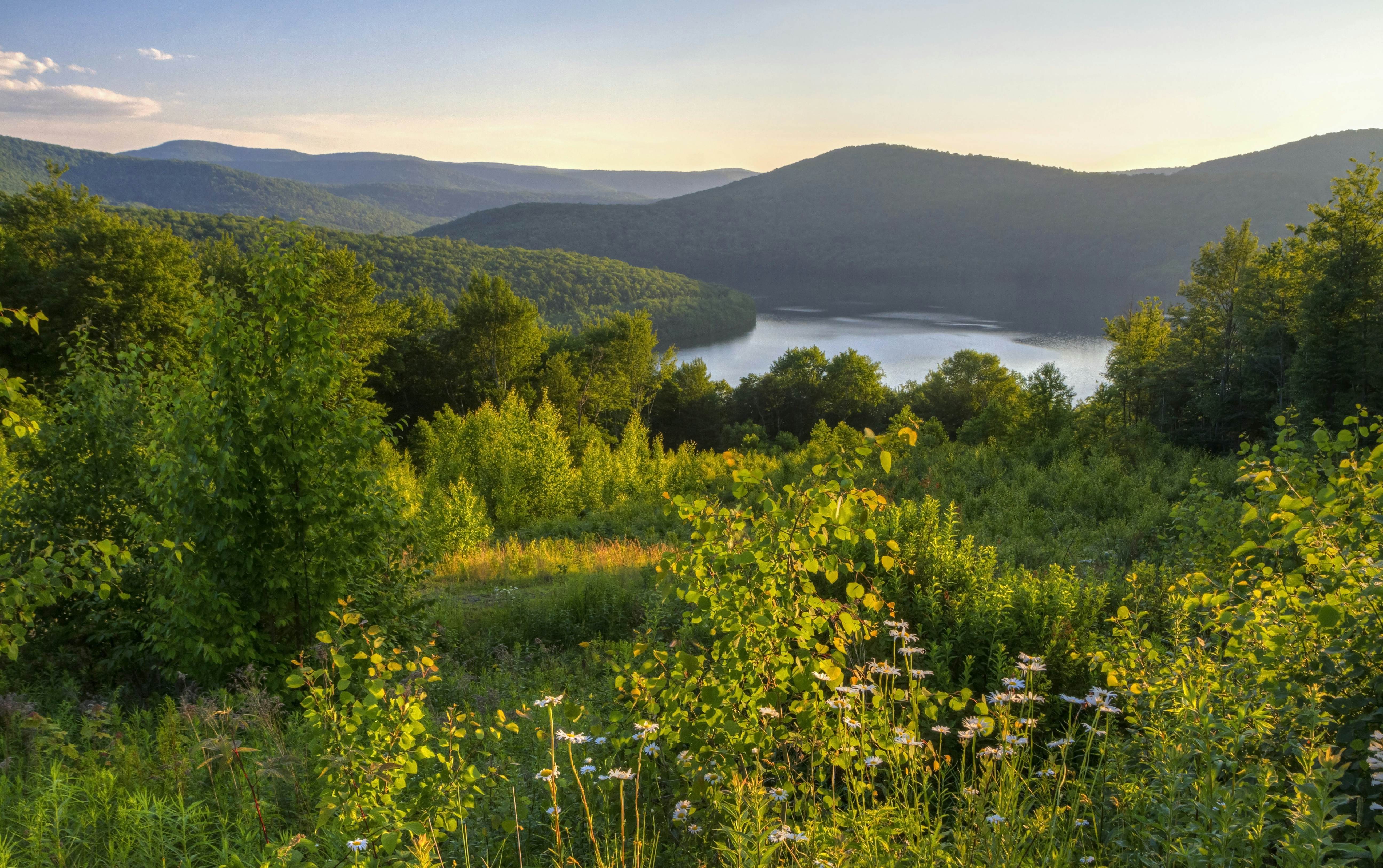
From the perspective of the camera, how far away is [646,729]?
2387 mm

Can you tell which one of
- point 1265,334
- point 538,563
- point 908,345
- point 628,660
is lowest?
point 538,563

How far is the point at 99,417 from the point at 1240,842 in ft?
26.0

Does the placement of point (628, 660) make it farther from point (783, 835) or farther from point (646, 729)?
point (783, 835)

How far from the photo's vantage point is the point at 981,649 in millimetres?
4715

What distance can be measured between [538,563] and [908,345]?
85769mm

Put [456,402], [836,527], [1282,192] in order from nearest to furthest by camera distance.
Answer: [836,527]
[456,402]
[1282,192]

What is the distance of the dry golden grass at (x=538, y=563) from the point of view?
10.9 metres

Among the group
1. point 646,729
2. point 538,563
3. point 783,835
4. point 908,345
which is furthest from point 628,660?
point 908,345

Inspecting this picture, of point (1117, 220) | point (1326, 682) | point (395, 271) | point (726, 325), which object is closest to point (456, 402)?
point (1326, 682)

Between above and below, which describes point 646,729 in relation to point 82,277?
below

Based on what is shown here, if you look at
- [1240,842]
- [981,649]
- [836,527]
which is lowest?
[981,649]

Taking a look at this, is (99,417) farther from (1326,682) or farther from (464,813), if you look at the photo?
(1326,682)

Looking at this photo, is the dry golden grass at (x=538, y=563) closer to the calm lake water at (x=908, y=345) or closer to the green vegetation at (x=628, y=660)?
the green vegetation at (x=628, y=660)

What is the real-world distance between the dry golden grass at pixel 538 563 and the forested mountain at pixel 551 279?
60.2 m
